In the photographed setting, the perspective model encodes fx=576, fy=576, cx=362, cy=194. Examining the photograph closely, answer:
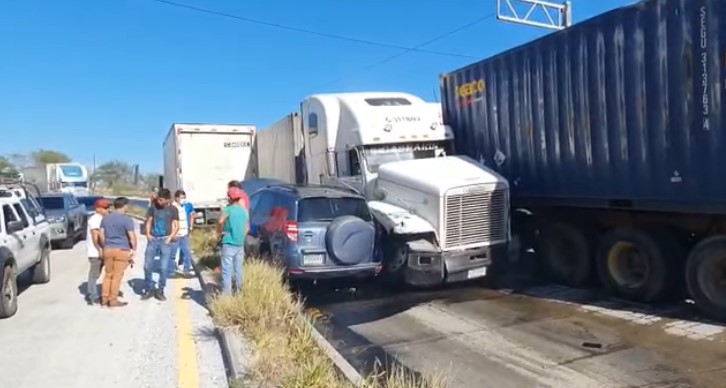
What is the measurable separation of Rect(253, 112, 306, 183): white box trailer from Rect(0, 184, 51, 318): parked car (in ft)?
19.2

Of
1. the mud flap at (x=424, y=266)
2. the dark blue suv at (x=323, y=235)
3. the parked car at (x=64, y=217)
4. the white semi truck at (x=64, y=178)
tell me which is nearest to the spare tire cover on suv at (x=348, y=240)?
the dark blue suv at (x=323, y=235)

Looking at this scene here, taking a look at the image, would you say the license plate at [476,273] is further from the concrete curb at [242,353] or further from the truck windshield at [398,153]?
the concrete curb at [242,353]

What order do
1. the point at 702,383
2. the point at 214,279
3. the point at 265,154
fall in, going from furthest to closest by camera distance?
the point at 265,154 < the point at 214,279 < the point at 702,383

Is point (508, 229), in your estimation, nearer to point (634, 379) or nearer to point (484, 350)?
point (484, 350)

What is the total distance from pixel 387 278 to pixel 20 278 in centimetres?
679

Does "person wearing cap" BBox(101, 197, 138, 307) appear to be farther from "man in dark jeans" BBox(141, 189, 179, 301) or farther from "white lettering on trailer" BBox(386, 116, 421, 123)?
"white lettering on trailer" BBox(386, 116, 421, 123)

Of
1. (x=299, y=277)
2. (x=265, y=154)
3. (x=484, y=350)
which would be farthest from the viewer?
(x=265, y=154)

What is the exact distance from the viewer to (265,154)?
18156 millimetres

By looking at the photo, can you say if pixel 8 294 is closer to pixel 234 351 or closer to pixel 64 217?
pixel 234 351

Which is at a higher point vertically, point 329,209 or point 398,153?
point 398,153

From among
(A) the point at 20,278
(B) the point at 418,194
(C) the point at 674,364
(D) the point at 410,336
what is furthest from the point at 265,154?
(C) the point at 674,364

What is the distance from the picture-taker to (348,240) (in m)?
8.22

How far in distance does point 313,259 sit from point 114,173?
85.1 m

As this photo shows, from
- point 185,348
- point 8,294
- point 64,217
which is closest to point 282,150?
point 64,217
